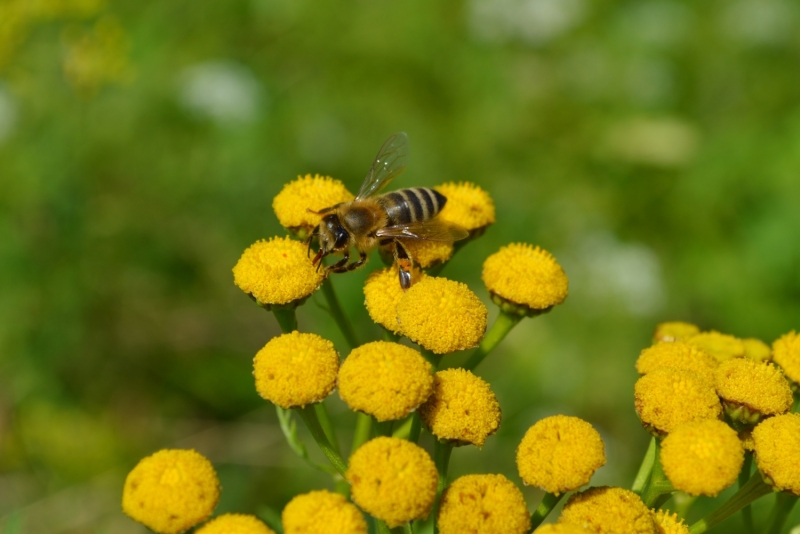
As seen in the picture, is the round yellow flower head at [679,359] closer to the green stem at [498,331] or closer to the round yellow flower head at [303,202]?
the green stem at [498,331]

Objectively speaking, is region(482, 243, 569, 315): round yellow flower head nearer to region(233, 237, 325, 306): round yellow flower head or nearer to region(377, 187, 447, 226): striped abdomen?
region(377, 187, 447, 226): striped abdomen

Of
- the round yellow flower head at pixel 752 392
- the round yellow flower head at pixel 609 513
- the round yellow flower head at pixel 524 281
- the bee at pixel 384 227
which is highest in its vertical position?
the bee at pixel 384 227

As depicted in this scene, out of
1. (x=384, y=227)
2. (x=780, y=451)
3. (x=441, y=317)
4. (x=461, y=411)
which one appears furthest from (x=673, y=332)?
(x=384, y=227)

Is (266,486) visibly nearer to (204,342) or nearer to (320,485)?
(320,485)

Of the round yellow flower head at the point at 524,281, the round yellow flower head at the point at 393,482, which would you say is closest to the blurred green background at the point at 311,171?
the round yellow flower head at the point at 524,281

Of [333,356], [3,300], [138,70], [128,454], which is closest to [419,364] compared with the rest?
[333,356]

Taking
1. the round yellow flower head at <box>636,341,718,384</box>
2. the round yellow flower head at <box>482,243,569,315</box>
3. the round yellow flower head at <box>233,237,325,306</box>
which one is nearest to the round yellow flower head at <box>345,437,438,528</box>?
the round yellow flower head at <box>233,237,325,306</box>
